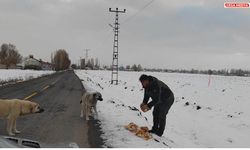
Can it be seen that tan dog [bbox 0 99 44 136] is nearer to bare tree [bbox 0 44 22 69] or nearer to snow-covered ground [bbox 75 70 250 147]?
snow-covered ground [bbox 75 70 250 147]

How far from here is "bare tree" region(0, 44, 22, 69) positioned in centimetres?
13815

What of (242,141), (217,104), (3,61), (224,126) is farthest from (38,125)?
(3,61)

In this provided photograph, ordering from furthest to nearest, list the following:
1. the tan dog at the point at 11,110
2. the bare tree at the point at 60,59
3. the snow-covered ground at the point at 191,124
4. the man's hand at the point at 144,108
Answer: the bare tree at the point at 60,59, the snow-covered ground at the point at 191,124, the man's hand at the point at 144,108, the tan dog at the point at 11,110

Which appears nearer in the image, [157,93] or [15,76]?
[157,93]

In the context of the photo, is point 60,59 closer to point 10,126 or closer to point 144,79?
point 10,126

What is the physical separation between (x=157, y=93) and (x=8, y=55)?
149 meters

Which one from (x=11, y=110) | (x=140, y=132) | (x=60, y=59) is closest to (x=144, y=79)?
(x=140, y=132)

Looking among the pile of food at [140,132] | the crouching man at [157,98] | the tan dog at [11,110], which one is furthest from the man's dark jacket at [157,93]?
the tan dog at [11,110]

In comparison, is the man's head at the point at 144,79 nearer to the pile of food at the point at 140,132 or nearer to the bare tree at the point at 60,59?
the pile of food at the point at 140,132

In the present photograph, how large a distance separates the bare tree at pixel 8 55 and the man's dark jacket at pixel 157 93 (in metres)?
128

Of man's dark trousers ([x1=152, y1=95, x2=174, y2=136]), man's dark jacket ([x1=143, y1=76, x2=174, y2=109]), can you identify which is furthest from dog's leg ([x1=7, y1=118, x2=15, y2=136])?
man's dark trousers ([x1=152, y1=95, x2=174, y2=136])

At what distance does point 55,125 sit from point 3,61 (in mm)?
135872

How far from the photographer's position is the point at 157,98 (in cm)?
913

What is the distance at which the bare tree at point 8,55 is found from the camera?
5439 inches
